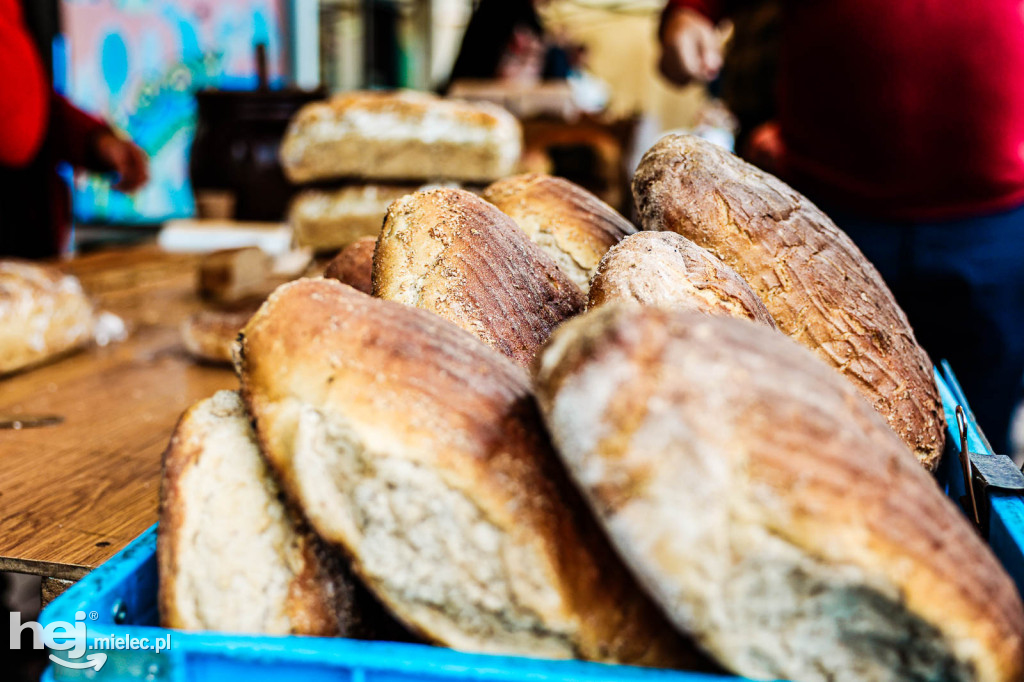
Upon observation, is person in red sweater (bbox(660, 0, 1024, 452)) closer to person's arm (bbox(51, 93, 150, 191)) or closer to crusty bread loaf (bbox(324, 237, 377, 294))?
crusty bread loaf (bbox(324, 237, 377, 294))

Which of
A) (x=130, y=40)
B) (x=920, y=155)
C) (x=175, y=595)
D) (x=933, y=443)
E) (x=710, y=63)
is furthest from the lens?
(x=130, y=40)

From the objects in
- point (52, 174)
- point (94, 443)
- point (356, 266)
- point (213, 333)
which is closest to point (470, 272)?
point (356, 266)

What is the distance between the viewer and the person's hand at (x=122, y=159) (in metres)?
3.25

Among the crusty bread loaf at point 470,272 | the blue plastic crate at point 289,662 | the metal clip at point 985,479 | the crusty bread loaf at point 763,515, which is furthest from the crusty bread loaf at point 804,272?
the blue plastic crate at point 289,662

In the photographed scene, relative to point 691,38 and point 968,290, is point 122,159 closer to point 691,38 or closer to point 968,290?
point 691,38

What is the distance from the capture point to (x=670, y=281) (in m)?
0.76

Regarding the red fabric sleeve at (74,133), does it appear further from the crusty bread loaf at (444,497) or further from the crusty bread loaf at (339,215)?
the crusty bread loaf at (444,497)

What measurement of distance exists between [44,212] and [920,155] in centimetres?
343

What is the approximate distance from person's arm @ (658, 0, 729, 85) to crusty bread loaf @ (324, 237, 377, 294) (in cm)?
103

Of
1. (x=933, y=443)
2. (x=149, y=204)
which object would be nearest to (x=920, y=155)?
(x=933, y=443)

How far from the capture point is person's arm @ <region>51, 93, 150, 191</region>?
323 centimetres

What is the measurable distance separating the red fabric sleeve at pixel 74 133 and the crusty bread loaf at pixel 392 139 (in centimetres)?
136

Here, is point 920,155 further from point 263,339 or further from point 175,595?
point 175,595

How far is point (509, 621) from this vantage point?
0.56m
